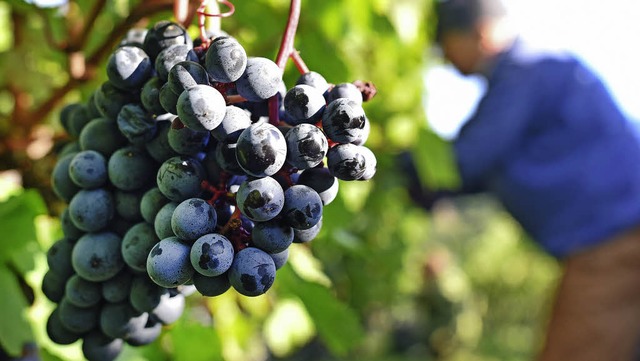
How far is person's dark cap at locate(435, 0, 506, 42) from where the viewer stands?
7.72ft

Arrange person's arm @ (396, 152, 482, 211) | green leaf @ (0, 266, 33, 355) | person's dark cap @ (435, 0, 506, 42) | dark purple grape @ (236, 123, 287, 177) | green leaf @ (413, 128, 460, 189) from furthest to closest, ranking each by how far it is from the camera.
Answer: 1. person's dark cap @ (435, 0, 506, 42)
2. person's arm @ (396, 152, 482, 211)
3. green leaf @ (413, 128, 460, 189)
4. green leaf @ (0, 266, 33, 355)
5. dark purple grape @ (236, 123, 287, 177)

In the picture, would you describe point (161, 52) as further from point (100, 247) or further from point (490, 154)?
point (490, 154)

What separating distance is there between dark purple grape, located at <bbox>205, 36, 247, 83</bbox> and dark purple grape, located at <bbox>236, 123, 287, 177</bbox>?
47 millimetres

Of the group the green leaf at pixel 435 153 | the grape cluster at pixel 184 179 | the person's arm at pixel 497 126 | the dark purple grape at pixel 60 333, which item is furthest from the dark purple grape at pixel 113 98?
the person's arm at pixel 497 126

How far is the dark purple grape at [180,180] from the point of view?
0.49 m

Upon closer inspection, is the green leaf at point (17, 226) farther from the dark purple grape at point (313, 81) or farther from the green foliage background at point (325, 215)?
the dark purple grape at point (313, 81)

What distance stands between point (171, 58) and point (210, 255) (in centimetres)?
18

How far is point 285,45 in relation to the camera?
1.68 ft

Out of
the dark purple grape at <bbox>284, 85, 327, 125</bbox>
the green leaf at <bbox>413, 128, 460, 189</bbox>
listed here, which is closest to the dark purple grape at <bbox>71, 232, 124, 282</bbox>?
the dark purple grape at <bbox>284, 85, 327, 125</bbox>

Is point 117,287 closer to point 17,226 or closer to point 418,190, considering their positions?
point 17,226

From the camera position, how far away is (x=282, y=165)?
0.49 m

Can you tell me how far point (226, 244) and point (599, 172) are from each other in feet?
6.58

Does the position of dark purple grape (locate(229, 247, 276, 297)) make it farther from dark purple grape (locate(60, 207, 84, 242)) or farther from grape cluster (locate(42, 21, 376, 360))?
dark purple grape (locate(60, 207, 84, 242))

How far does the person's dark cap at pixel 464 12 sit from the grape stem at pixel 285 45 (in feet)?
6.31
